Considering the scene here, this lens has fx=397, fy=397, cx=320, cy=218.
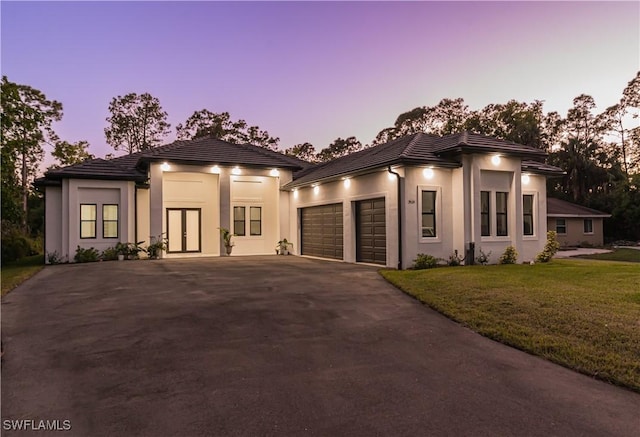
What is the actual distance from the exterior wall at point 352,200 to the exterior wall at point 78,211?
24.0ft

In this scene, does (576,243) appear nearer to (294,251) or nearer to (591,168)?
(591,168)

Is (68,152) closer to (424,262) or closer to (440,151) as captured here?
(440,151)

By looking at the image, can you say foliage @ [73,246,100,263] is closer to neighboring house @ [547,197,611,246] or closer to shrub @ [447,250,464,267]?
shrub @ [447,250,464,267]

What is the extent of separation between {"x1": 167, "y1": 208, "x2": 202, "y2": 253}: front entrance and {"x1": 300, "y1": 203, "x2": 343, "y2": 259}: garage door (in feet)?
17.0

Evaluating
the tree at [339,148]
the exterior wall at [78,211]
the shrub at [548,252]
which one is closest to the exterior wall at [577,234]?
the shrub at [548,252]

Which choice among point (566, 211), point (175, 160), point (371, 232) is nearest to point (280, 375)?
point (371, 232)

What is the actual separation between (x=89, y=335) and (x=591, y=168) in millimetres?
44186

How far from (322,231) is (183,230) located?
6985 mm

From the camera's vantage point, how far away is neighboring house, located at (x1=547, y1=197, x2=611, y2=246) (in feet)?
95.5

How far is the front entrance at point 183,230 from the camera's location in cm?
1902

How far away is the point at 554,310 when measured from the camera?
259 inches

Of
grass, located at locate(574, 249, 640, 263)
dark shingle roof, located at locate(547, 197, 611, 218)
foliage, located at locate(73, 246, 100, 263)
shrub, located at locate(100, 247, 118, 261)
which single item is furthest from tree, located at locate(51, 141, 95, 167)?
dark shingle roof, located at locate(547, 197, 611, 218)

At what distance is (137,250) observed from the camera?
54.9 feet

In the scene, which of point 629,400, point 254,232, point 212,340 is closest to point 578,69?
point 254,232
